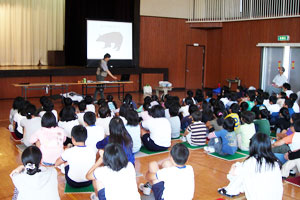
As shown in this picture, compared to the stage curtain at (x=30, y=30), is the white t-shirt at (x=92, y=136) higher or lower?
lower

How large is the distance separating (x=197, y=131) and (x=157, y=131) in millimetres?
858

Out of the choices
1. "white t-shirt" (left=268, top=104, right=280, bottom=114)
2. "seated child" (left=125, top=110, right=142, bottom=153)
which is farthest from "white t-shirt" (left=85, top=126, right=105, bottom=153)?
"white t-shirt" (left=268, top=104, right=280, bottom=114)

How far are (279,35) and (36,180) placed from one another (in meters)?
11.7

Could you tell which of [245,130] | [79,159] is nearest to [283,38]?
[245,130]

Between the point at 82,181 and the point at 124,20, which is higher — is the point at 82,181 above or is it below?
below

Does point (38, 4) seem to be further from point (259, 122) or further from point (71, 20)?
point (259, 122)

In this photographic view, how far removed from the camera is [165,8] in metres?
14.4

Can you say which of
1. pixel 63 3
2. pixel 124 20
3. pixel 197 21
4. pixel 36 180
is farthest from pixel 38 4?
pixel 36 180

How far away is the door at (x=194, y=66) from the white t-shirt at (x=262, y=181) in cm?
1233

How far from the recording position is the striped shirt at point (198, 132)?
6.05 metres

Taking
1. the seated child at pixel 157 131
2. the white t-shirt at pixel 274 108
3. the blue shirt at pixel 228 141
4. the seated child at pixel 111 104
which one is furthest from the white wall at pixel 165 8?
the blue shirt at pixel 228 141

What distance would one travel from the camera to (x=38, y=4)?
14.2m

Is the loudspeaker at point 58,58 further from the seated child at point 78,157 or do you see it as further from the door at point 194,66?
the seated child at point 78,157

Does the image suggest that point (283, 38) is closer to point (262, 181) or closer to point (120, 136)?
point (120, 136)
